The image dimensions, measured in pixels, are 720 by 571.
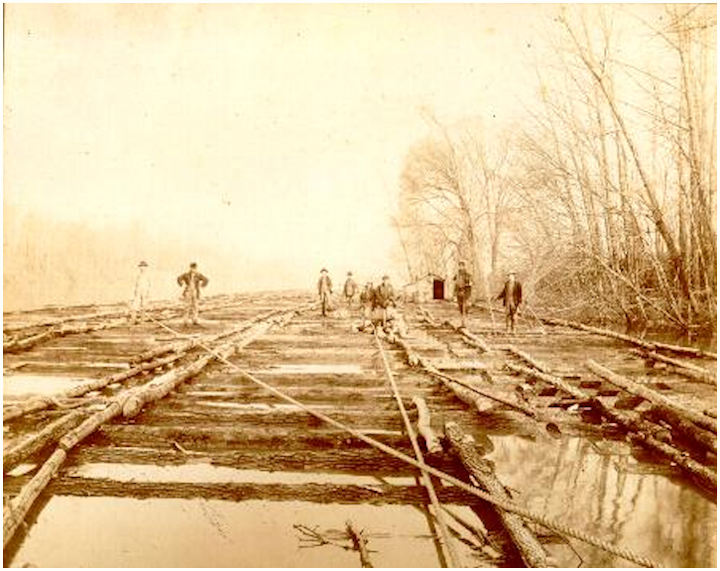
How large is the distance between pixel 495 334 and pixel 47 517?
11.2 metres

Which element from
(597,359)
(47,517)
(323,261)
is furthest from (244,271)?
(47,517)

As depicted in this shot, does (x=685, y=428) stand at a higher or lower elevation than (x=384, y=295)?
lower

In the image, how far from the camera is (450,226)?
110ft

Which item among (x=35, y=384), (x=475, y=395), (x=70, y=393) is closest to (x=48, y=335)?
(x=35, y=384)

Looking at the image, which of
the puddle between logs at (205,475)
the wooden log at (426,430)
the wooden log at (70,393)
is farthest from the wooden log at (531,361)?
the wooden log at (70,393)

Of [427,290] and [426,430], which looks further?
[427,290]

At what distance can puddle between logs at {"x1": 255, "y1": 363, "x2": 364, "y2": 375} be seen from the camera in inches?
363

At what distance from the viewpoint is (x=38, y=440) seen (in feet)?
17.6

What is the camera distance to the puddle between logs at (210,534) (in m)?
3.99

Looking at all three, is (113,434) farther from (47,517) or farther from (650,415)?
(650,415)

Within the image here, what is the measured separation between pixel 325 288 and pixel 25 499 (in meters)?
14.2

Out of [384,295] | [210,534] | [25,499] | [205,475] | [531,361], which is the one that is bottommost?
[210,534]

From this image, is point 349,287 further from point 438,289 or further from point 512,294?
point 438,289

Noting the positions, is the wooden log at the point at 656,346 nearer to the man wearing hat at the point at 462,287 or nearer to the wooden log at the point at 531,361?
the wooden log at the point at 531,361
